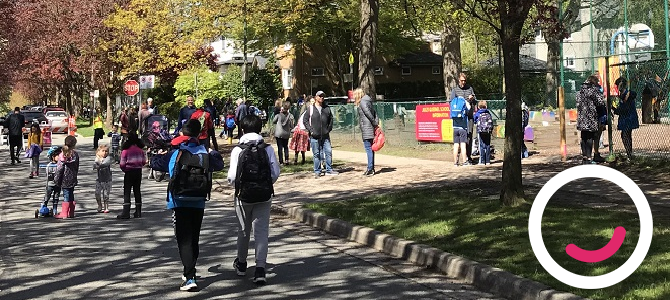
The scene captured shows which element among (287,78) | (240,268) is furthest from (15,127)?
(287,78)

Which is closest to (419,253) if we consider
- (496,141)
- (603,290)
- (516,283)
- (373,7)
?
(516,283)

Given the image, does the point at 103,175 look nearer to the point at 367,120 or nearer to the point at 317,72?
the point at 367,120

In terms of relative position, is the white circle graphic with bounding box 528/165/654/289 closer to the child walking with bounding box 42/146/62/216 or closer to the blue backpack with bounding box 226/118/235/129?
the child walking with bounding box 42/146/62/216

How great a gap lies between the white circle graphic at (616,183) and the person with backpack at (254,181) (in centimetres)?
314

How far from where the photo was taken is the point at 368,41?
28703 mm

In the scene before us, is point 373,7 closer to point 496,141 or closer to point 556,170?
point 496,141

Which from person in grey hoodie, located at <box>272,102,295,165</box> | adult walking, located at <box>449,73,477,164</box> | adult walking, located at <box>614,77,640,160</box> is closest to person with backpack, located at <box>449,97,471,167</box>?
adult walking, located at <box>449,73,477,164</box>

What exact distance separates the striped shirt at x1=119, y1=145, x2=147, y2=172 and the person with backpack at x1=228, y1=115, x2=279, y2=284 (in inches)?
214

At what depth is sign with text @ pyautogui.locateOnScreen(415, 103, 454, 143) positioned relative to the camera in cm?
2525

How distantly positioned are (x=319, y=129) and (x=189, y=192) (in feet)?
35.5

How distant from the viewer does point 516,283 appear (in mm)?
8062

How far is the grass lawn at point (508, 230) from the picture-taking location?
813 centimetres

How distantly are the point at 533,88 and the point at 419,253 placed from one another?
4825cm

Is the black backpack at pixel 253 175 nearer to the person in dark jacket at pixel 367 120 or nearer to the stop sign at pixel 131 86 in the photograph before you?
the person in dark jacket at pixel 367 120
